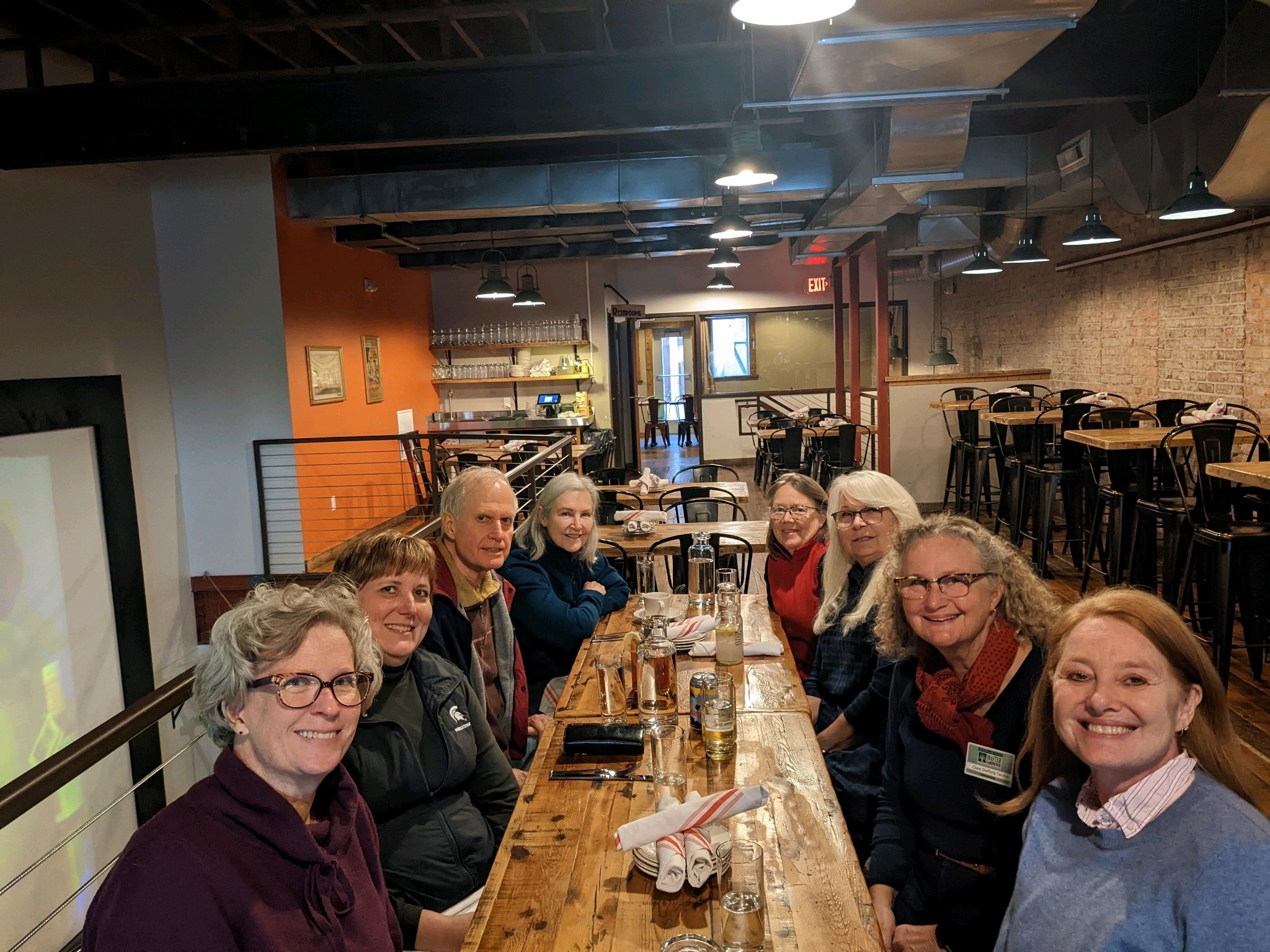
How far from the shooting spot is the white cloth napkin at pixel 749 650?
2793 mm

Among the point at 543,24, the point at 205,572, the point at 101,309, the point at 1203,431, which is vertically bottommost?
the point at 205,572

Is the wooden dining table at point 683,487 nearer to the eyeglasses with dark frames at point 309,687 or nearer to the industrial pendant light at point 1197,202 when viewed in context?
the industrial pendant light at point 1197,202

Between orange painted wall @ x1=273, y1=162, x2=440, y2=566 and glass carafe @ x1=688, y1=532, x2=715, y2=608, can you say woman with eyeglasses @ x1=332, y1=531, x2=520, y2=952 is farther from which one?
orange painted wall @ x1=273, y1=162, x2=440, y2=566

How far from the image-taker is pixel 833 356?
14828 mm

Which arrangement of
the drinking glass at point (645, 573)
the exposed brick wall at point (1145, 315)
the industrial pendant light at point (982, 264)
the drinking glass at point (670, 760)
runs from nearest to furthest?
the drinking glass at point (670, 760)
the drinking glass at point (645, 573)
the exposed brick wall at point (1145, 315)
the industrial pendant light at point (982, 264)

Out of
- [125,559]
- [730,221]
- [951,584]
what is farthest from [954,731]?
[125,559]

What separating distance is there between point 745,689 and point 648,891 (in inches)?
40.2

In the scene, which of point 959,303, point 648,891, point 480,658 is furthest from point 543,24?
point 959,303

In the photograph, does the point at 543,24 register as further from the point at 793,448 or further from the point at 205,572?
the point at 793,448

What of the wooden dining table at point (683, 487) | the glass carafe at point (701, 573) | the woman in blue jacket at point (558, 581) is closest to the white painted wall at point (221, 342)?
the wooden dining table at point (683, 487)

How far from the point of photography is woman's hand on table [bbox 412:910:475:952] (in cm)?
190

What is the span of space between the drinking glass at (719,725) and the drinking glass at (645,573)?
1.82 m

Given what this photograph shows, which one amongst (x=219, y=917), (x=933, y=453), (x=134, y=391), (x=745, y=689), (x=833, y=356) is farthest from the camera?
(x=833, y=356)

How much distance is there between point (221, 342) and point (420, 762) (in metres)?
5.65
